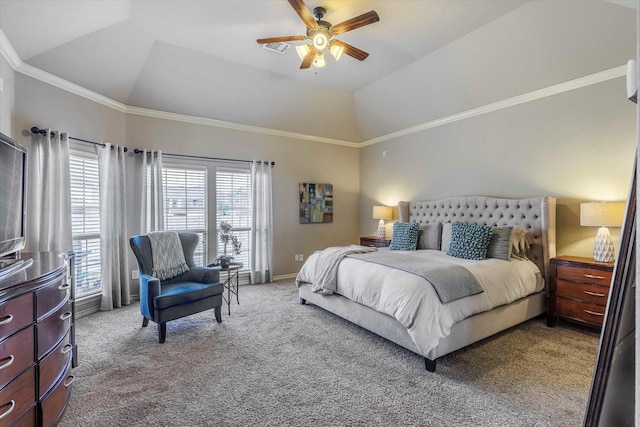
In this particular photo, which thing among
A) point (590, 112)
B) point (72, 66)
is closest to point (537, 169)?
point (590, 112)

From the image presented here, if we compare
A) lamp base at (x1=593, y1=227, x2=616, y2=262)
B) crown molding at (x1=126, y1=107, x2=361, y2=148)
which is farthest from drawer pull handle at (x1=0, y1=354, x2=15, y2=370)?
lamp base at (x1=593, y1=227, x2=616, y2=262)

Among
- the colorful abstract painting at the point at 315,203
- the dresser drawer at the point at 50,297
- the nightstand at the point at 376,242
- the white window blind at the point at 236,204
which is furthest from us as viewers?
the colorful abstract painting at the point at 315,203

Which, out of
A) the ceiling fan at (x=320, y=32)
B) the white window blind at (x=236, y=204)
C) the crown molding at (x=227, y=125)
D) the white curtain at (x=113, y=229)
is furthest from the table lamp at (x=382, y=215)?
the white curtain at (x=113, y=229)

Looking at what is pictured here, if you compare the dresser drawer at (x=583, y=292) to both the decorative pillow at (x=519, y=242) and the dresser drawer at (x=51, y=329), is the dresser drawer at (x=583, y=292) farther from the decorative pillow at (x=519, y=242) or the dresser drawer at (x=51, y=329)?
the dresser drawer at (x=51, y=329)

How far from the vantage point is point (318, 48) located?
3.02m

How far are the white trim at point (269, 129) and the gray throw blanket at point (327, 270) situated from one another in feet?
8.96

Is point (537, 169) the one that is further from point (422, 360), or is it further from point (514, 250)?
point (422, 360)

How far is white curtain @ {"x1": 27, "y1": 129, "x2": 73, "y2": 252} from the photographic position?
3264 mm

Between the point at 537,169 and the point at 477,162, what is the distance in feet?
2.65

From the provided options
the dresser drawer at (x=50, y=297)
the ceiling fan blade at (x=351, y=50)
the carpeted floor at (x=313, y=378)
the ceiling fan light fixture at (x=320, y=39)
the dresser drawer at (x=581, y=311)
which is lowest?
the carpeted floor at (x=313, y=378)

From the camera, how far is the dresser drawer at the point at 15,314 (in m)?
1.39

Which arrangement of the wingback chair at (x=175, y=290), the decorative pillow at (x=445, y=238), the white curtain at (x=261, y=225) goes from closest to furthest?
the wingback chair at (x=175, y=290) < the decorative pillow at (x=445, y=238) < the white curtain at (x=261, y=225)

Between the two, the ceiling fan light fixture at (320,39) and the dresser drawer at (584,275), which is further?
the dresser drawer at (584,275)

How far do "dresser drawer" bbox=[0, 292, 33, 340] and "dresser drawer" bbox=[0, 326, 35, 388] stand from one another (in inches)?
1.4
